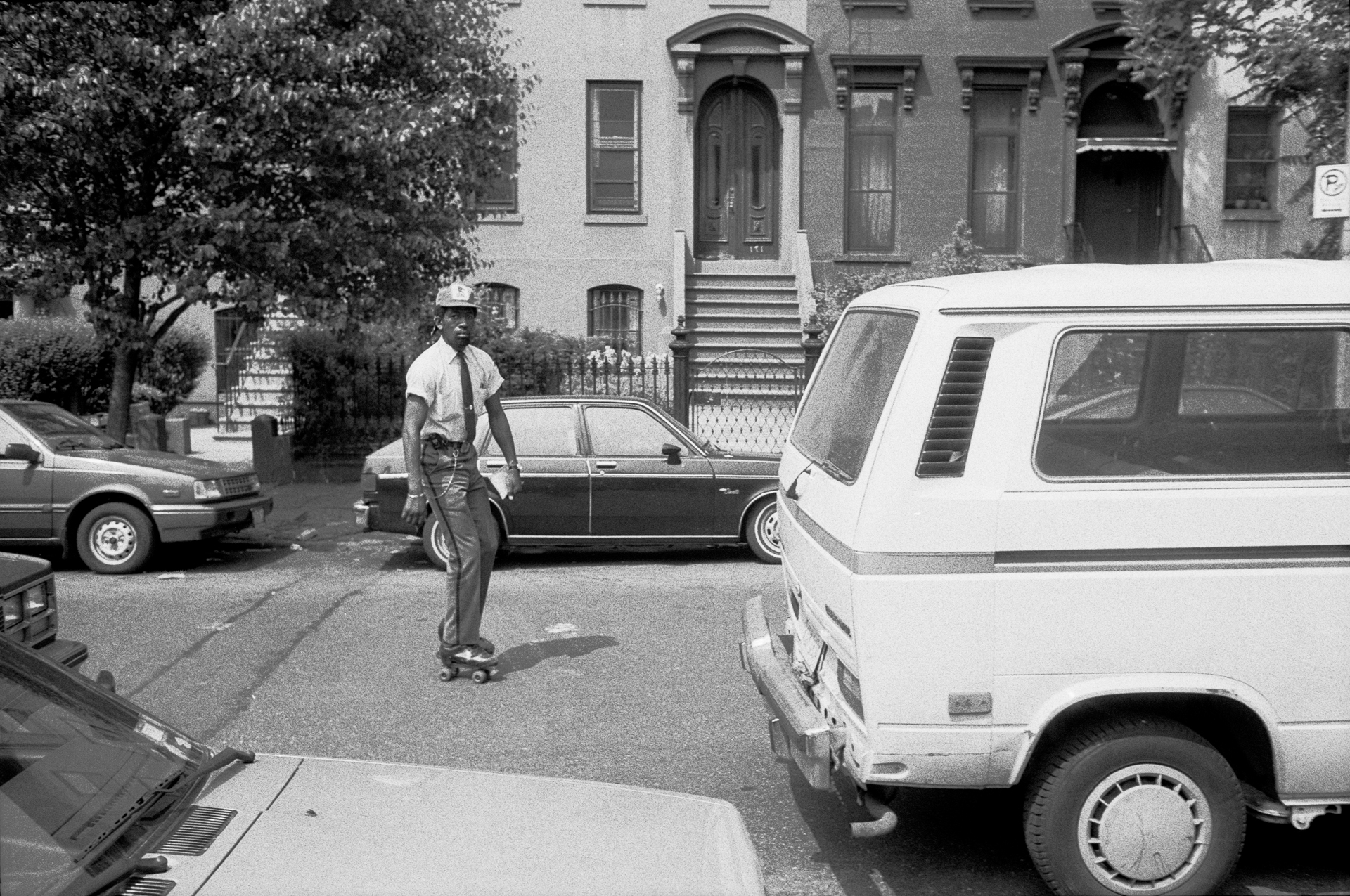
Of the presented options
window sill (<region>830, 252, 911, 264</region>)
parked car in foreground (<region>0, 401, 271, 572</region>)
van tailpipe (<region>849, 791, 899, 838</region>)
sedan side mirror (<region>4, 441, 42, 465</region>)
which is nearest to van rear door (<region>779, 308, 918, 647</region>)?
van tailpipe (<region>849, 791, 899, 838</region>)

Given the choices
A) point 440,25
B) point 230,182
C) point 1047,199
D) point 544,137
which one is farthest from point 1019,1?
point 230,182

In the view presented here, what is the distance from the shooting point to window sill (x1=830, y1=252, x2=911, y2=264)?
21922 millimetres

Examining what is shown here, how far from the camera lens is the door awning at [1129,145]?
21719 mm

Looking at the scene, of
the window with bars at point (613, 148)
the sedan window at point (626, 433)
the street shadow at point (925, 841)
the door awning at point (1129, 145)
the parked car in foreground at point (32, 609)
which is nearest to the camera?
the street shadow at point (925, 841)

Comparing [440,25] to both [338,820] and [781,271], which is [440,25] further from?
[338,820]

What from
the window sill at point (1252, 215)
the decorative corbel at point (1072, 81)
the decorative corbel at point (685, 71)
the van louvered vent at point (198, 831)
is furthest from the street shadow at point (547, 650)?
the window sill at point (1252, 215)

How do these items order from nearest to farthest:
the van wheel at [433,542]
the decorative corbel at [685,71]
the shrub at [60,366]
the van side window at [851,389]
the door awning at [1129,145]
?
the van side window at [851,389] → the van wheel at [433,542] → the shrub at [60,366] → the decorative corbel at [685,71] → the door awning at [1129,145]

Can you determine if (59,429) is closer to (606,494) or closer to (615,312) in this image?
(606,494)

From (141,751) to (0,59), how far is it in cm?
999

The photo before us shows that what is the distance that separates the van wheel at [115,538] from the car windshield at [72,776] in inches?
302

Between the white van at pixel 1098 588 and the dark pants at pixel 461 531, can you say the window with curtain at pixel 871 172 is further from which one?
the white van at pixel 1098 588

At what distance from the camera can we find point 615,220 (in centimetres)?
2200

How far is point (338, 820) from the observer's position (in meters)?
3.28

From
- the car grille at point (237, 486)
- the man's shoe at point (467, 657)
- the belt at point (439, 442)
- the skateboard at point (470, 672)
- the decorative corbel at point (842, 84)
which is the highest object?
the decorative corbel at point (842, 84)
